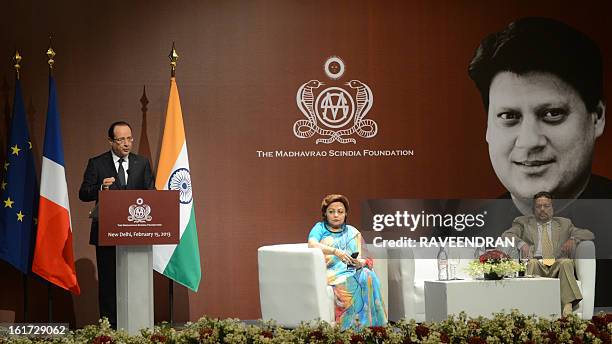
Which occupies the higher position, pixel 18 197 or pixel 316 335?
pixel 18 197

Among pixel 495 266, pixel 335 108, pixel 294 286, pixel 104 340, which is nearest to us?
pixel 104 340

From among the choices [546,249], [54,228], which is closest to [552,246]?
[546,249]

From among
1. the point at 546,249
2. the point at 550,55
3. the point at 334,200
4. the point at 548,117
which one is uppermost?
the point at 550,55

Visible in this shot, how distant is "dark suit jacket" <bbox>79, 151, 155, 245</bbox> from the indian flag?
0.37 metres

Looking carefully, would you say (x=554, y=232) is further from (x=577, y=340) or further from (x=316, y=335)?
(x=316, y=335)

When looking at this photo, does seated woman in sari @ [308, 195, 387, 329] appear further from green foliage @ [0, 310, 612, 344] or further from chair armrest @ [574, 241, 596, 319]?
green foliage @ [0, 310, 612, 344]

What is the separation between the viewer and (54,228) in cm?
691

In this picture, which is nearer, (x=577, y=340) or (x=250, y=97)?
(x=577, y=340)

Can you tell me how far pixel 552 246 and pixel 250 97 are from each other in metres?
2.77

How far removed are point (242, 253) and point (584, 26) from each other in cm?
366

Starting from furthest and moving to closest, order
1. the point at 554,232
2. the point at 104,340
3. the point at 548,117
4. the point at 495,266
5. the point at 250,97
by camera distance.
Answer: the point at 548,117 < the point at 250,97 < the point at 554,232 < the point at 495,266 < the point at 104,340

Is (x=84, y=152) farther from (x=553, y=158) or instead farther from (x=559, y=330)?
(x=559, y=330)

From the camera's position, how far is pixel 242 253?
780cm

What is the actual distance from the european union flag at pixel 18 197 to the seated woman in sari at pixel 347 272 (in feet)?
7.01
